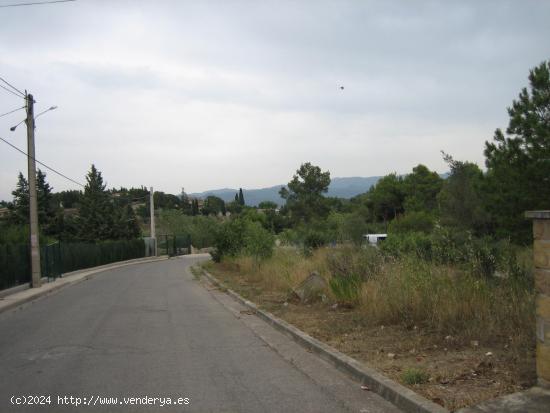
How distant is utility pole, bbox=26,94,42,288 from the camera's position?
71.2ft

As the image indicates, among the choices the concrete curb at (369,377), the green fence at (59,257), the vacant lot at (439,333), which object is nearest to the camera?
the concrete curb at (369,377)

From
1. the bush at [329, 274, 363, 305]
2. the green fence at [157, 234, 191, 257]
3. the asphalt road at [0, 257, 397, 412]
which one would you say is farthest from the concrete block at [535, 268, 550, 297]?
the green fence at [157, 234, 191, 257]

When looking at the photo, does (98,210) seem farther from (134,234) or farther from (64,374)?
(64,374)

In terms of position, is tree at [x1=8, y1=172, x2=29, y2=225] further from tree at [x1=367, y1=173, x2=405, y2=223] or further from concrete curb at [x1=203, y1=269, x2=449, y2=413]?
concrete curb at [x1=203, y1=269, x2=449, y2=413]

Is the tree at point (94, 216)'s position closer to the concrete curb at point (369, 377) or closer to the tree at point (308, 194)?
the tree at point (308, 194)

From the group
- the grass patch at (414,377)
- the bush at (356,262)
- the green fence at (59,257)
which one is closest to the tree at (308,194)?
the green fence at (59,257)

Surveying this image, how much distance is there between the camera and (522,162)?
3089cm

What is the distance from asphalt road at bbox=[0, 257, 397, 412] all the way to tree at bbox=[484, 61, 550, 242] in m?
22.3

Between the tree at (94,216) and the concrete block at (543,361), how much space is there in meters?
64.7

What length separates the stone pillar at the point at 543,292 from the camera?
18.0ft

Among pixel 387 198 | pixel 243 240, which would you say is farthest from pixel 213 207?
pixel 243 240

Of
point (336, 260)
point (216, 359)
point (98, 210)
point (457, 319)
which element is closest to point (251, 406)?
point (216, 359)

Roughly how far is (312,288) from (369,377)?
6745 mm

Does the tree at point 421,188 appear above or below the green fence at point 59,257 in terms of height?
above
